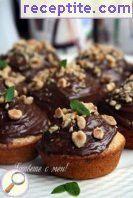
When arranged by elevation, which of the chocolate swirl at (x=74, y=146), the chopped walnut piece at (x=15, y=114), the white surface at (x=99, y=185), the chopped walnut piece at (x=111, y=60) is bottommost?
the white surface at (x=99, y=185)

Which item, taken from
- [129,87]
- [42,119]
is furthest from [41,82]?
[129,87]

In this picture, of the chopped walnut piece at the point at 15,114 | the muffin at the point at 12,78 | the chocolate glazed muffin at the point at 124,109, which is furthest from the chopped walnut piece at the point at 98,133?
the muffin at the point at 12,78

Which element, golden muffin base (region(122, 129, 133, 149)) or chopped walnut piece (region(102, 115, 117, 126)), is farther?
golden muffin base (region(122, 129, 133, 149))

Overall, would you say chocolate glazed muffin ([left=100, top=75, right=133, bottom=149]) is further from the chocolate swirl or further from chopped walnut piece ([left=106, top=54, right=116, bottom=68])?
chopped walnut piece ([left=106, top=54, right=116, bottom=68])

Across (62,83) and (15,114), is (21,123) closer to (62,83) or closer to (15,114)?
(15,114)

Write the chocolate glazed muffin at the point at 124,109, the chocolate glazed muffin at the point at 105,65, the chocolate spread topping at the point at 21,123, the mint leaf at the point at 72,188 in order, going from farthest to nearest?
the chocolate glazed muffin at the point at 105,65 → the chocolate glazed muffin at the point at 124,109 → the chocolate spread topping at the point at 21,123 → the mint leaf at the point at 72,188

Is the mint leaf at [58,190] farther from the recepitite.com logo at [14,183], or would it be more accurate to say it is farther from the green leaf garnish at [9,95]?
the green leaf garnish at [9,95]

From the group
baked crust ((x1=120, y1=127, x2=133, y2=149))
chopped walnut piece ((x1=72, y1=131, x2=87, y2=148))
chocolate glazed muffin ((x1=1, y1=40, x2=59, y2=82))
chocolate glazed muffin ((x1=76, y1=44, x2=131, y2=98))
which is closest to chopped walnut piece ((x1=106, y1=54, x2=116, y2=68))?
chocolate glazed muffin ((x1=76, y1=44, x2=131, y2=98))

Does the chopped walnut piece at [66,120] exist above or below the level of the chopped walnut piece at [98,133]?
above

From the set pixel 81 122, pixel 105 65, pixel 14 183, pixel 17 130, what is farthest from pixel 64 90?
pixel 14 183
